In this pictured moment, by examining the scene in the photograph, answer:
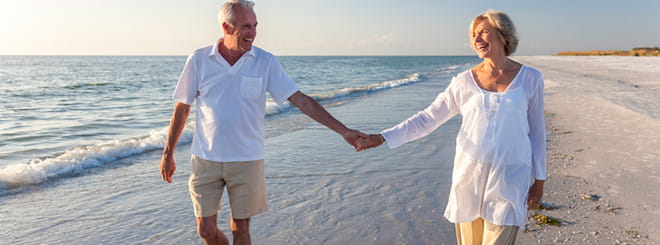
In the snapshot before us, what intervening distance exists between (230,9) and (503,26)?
1.61 metres

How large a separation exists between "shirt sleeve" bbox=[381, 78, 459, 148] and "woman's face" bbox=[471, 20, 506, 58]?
0.26m

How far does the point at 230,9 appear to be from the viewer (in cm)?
291

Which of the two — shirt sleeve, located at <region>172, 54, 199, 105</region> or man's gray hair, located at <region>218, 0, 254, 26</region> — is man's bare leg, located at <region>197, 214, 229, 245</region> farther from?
man's gray hair, located at <region>218, 0, 254, 26</region>

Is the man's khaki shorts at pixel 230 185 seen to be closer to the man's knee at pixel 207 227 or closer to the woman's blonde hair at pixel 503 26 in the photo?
the man's knee at pixel 207 227

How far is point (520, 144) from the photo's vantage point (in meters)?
2.55

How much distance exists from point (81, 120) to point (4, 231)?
9122mm

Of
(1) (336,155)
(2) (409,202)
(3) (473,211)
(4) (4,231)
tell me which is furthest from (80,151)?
(3) (473,211)

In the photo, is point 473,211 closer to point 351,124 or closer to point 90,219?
point 90,219

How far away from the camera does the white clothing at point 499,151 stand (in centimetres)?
254

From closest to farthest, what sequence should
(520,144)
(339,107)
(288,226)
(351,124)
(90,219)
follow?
(520,144) → (288,226) → (90,219) → (351,124) → (339,107)

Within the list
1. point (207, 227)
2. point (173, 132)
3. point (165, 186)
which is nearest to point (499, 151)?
point (207, 227)

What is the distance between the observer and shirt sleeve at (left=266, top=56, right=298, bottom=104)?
3006mm

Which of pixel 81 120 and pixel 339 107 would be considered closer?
pixel 81 120

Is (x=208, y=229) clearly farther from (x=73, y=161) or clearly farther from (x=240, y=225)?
(x=73, y=161)
